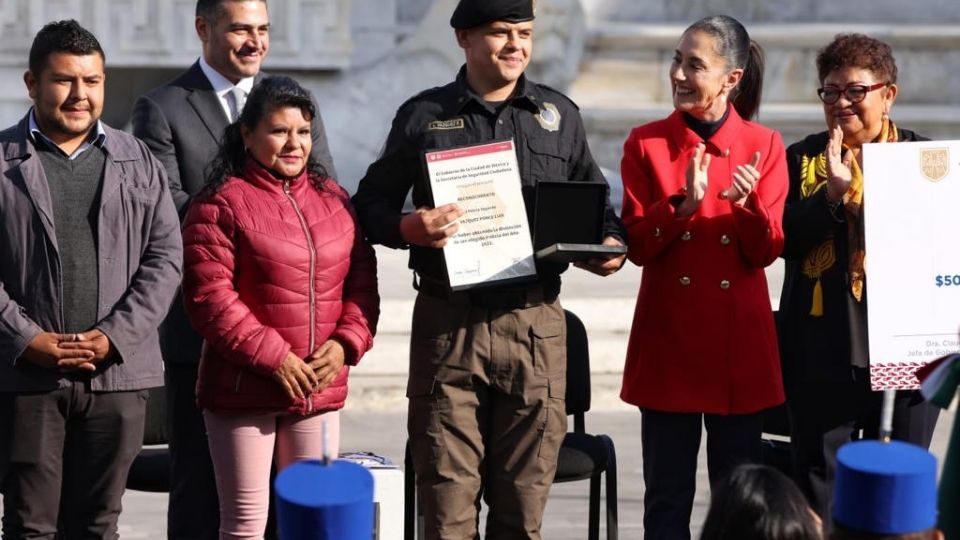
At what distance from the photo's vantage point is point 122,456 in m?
4.57

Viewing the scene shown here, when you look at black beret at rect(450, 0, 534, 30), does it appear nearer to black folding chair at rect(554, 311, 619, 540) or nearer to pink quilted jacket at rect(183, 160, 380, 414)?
pink quilted jacket at rect(183, 160, 380, 414)

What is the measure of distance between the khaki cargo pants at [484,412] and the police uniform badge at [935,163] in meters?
1.08

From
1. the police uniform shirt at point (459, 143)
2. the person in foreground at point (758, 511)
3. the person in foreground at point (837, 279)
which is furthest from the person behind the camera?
the person in foreground at point (837, 279)

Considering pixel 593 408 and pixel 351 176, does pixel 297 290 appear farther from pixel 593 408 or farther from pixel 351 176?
pixel 351 176

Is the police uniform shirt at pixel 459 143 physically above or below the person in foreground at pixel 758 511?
above

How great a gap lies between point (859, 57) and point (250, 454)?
2.02 metres

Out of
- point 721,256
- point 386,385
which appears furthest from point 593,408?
point 721,256

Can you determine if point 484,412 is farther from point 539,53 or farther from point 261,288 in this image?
point 539,53

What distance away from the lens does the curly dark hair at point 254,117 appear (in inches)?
182

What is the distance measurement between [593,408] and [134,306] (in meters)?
3.97

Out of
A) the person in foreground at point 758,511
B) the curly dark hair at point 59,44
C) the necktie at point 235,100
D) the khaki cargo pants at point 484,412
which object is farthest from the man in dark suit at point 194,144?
the person in foreground at point 758,511

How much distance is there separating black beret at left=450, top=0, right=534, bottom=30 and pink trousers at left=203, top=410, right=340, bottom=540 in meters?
1.15

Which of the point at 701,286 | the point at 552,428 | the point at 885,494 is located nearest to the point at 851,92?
the point at 701,286

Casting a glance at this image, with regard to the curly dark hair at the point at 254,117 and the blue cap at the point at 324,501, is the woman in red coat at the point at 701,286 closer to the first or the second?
the curly dark hair at the point at 254,117
